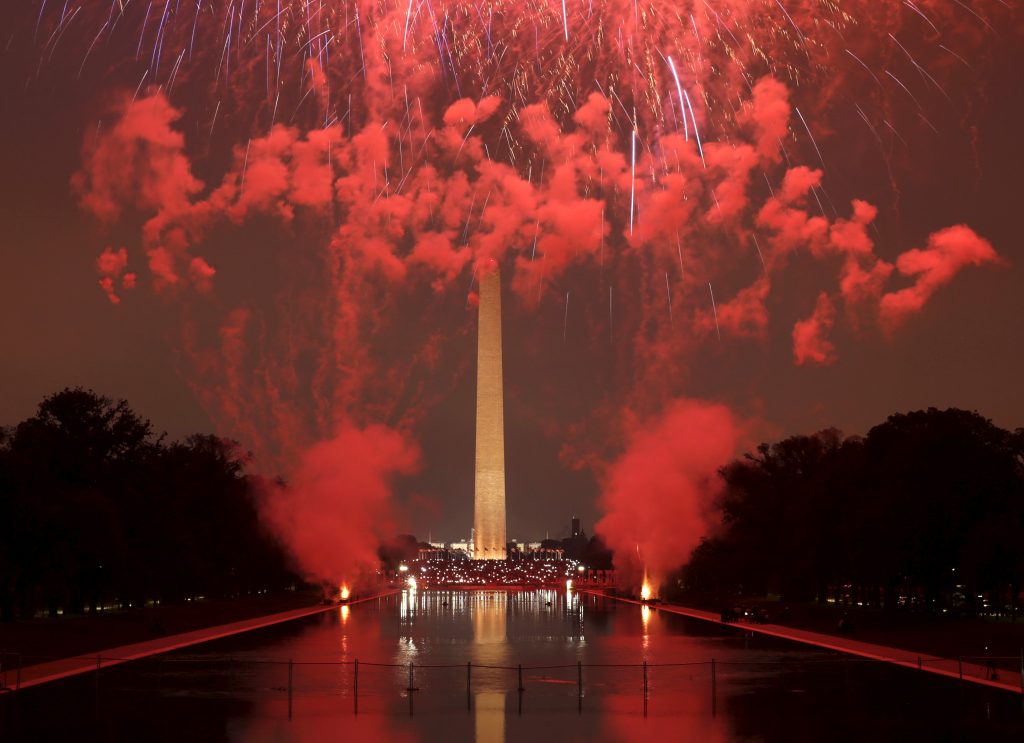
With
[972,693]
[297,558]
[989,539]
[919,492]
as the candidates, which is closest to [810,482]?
[919,492]

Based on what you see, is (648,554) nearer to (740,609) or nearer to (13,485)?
A: (740,609)

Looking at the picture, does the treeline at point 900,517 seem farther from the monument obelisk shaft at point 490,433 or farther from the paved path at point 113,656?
the monument obelisk shaft at point 490,433

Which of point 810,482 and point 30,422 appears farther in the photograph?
point 810,482

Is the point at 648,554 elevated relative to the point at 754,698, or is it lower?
elevated

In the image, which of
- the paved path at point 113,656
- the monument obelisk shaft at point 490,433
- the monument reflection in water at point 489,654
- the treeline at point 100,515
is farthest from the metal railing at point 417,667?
the monument obelisk shaft at point 490,433

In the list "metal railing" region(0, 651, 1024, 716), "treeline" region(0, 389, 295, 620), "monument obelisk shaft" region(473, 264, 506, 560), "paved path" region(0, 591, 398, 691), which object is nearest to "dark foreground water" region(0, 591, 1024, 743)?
"metal railing" region(0, 651, 1024, 716)

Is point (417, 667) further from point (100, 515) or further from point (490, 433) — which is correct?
point (490, 433)

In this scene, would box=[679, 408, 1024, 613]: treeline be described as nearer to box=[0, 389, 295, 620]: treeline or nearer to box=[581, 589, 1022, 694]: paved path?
box=[581, 589, 1022, 694]: paved path
